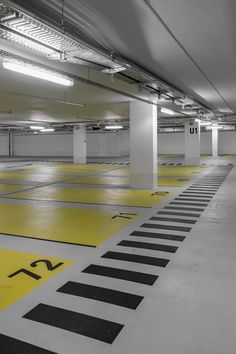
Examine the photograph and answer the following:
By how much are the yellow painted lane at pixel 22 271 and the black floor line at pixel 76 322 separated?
43 centimetres

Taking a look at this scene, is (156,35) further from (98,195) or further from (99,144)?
(99,144)

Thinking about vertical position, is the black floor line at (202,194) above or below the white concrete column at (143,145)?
below

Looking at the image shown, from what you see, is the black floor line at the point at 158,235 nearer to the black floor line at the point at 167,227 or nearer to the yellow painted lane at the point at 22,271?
the black floor line at the point at 167,227

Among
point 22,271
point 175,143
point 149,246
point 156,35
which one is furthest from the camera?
point 175,143

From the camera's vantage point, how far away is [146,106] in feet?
40.1

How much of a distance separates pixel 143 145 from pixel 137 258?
7.91 m

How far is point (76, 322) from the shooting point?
3.11m

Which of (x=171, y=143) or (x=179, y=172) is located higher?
(x=171, y=143)

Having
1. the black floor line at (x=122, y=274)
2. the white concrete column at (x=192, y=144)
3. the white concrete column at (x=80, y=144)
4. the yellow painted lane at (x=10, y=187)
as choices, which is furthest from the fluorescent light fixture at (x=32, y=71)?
the white concrete column at (x=80, y=144)

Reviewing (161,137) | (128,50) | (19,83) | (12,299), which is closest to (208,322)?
(12,299)

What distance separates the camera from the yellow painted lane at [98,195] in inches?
378

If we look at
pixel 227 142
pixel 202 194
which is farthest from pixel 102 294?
pixel 227 142

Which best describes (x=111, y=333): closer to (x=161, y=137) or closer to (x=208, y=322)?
(x=208, y=322)

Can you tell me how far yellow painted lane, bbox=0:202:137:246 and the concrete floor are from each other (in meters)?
0.34
